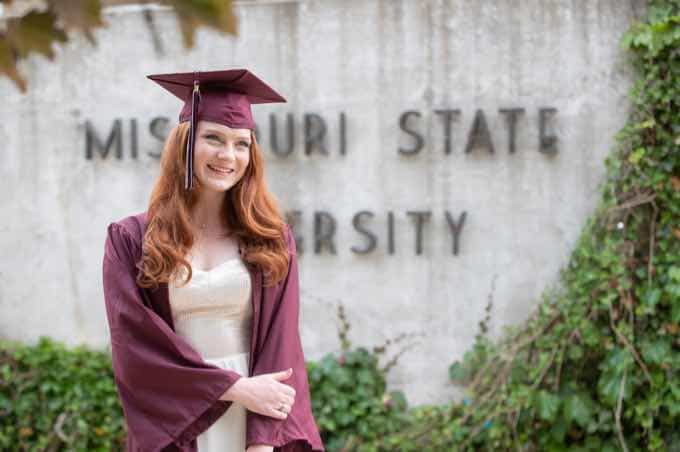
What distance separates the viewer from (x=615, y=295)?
3953mm

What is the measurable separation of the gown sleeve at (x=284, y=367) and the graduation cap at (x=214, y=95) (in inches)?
17.7

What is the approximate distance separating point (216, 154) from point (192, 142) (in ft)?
0.26

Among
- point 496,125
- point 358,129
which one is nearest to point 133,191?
point 358,129

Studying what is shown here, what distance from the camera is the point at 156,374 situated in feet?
8.02

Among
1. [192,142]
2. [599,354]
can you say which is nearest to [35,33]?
[192,142]

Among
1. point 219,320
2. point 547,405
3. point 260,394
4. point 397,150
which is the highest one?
point 397,150

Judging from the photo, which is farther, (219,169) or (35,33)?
(219,169)

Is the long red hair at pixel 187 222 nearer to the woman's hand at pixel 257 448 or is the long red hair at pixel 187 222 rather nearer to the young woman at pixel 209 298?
the young woman at pixel 209 298

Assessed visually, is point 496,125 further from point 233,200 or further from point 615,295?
point 233,200

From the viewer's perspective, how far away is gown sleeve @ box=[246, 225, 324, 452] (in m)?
2.47

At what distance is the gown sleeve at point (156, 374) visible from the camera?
95.8 inches

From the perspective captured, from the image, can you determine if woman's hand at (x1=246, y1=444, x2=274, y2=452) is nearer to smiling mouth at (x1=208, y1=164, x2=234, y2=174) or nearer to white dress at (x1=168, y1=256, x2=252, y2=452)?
white dress at (x1=168, y1=256, x2=252, y2=452)

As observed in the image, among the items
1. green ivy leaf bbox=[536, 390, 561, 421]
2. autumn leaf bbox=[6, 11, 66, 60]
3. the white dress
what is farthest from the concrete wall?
autumn leaf bbox=[6, 11, 66, 60]

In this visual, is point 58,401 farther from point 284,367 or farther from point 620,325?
point 620,325
